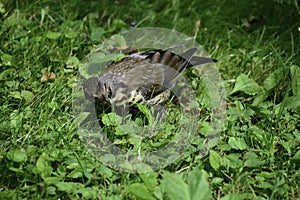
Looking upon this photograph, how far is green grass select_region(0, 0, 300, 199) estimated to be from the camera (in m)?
3.40

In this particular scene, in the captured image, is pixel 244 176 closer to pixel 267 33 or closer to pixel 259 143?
pixel 259 143

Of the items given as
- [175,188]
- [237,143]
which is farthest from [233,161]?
[175,188]

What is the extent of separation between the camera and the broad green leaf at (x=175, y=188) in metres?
3.04

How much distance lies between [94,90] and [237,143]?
115cm

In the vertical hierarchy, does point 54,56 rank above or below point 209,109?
above

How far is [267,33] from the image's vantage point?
18.3ft

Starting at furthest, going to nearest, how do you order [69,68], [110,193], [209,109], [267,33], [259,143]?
[267,33], [69,68], [209,109], [259,143], [110,193]

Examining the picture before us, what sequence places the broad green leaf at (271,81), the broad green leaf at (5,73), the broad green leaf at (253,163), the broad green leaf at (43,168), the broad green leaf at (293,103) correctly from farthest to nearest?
the broad green leaf at (271,81) → the broad green leaf at (5,73) → the broad green leaf at (293,103) → the broad green leaf at (253,163) → the broad green leaf at (43,168)

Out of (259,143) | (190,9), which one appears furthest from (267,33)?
(259,143)

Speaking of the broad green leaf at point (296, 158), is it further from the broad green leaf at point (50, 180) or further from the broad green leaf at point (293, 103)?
the broad green leaf at point (50, 180)

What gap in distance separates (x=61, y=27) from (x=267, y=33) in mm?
2116

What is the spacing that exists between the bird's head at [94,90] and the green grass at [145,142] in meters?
0.18

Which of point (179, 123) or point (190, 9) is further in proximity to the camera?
point (190, 9)

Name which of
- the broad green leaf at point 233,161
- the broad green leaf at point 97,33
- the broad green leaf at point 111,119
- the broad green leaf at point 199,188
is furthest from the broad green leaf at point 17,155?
the broad green leaf at point 97,33
